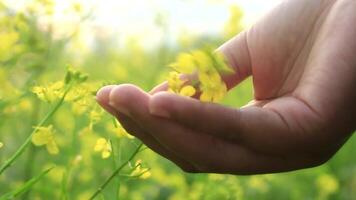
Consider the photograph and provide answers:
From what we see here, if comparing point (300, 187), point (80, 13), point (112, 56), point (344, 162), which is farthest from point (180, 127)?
point (112, 56)

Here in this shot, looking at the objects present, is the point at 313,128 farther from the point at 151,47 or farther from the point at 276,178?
the point at 151,47

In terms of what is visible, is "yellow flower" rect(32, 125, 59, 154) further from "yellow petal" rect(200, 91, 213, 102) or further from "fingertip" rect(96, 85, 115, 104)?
"yellow petal" rect(200, 91, 213, 102)

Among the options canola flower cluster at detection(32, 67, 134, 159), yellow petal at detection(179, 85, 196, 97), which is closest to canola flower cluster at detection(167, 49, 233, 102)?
yellow petal at detection(179, 85, 196, 97)

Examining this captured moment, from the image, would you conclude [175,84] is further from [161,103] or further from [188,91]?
[161,103]

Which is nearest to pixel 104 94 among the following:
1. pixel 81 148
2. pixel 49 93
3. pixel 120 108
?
pixel 120 108

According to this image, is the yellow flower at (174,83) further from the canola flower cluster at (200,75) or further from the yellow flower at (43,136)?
the yellow flower at (43,136)
